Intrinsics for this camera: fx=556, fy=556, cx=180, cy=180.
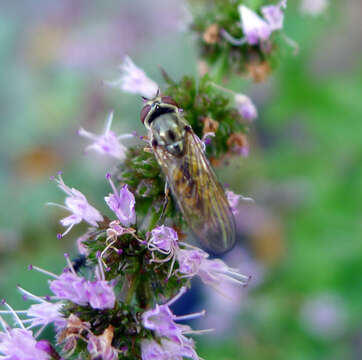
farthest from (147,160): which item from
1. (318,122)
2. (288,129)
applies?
(288,129)

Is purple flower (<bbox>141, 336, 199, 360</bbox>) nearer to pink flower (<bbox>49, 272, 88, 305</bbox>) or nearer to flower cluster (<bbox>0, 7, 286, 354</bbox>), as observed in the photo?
flower cluster (<bbox>0, 7, 286, 354</bbox>)

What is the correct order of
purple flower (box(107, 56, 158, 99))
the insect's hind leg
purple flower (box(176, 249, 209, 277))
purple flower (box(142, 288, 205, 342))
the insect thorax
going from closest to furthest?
purple flower (box(142, 288, 205, 342)) → purple flower (box(176, 249, 209, 277)) → the insect's hind leg → the insect thorax → purple flower (box(107, 56, 158, 99))

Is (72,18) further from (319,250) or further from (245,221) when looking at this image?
(319,250)

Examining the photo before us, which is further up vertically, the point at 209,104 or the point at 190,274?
the point at 209,104

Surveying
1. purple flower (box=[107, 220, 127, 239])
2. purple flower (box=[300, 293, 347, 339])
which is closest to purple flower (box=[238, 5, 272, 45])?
purple flower (box=[107, 220, 127, 239])

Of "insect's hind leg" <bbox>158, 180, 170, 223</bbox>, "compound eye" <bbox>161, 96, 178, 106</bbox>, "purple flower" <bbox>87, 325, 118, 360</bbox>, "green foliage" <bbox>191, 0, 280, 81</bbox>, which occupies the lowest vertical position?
"purple flower" <bbox>87, 325, 118, 360</bbox>

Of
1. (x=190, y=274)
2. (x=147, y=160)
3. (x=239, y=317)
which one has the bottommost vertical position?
(x=239, y=317)

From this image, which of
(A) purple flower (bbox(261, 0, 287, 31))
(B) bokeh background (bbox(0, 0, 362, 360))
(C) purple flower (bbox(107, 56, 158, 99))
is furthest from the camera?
(B) bokeh background (bbox(0, 0, 362, 360))

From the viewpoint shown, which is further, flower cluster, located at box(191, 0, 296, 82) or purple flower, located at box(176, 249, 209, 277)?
flower cluster, located at box(191, 0, 296, 82)
